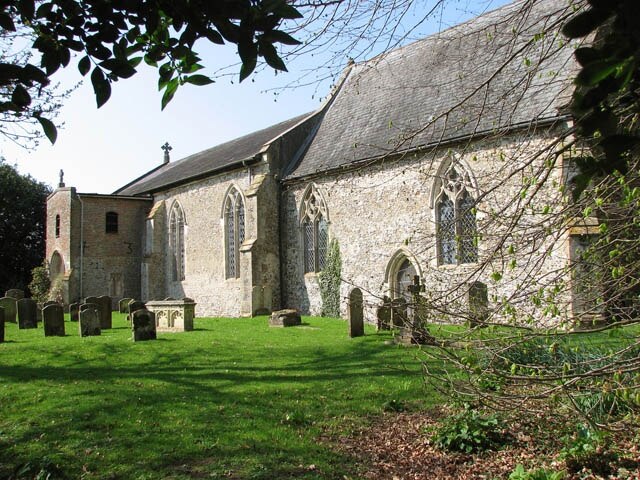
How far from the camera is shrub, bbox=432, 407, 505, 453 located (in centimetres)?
492

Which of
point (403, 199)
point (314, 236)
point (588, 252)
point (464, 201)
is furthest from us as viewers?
point (314, 236)

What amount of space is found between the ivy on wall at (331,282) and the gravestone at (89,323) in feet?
23.2

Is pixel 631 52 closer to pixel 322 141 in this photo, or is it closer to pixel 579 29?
pixel 579 29

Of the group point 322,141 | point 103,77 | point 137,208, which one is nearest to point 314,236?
point 322,141

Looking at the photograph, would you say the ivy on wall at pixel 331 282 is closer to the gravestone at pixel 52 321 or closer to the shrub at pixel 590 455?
the gravestone at pixel 52 321

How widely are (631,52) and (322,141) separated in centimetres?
1758

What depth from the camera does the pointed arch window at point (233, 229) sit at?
20.4 metres

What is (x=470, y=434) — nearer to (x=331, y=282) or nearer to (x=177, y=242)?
(x=331, y=282)

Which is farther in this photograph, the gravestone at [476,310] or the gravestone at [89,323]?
the gravestone at [89,323]

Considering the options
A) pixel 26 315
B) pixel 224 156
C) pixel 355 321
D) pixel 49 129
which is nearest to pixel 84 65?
pixel 49 129

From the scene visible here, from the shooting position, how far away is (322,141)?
18516mm

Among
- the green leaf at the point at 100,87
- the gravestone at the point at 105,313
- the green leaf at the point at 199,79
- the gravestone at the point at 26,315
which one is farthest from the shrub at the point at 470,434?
the gravestone at the point at 26,315

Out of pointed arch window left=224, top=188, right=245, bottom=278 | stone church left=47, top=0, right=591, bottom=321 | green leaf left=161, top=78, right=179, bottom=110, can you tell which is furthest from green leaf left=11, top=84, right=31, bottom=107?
pointed arch window left=224, top=188, right=245, bottom=278

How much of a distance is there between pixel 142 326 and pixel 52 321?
2652 millimetres
